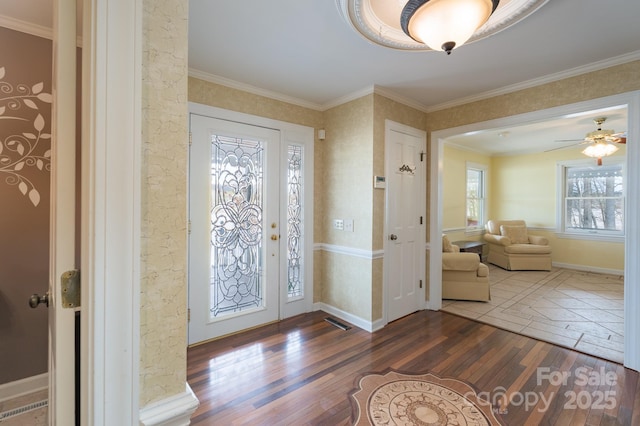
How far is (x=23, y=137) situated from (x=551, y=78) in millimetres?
4391

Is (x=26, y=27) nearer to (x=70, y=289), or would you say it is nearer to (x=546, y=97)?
(x=70, y=289)

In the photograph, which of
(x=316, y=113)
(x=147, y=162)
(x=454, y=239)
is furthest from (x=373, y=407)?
(x=454, y=239)

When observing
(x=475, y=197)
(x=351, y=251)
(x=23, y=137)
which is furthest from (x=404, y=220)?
(x=475, y=197)

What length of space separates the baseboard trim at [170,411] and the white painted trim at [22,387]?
212cm

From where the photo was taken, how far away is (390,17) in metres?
1.94

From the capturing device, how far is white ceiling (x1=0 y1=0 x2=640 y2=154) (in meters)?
1.85

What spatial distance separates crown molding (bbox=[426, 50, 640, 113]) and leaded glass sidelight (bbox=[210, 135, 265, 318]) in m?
2.40

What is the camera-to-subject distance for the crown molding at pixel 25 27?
75.2 inches

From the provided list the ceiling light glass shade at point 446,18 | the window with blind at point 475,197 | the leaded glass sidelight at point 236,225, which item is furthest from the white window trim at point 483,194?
the ceiling light glass shade at point 446,18

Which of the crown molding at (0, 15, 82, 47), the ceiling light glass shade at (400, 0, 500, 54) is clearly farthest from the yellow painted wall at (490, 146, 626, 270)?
the crown molding at (0, 15, 82, 47)

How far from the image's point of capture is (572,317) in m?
3.44

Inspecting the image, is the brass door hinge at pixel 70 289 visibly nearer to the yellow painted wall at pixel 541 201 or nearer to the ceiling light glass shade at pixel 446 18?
the ceiling light glass shade at pixel 446 18

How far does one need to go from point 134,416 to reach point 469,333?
316 cm

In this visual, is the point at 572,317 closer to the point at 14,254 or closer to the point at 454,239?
the point at 454,239
